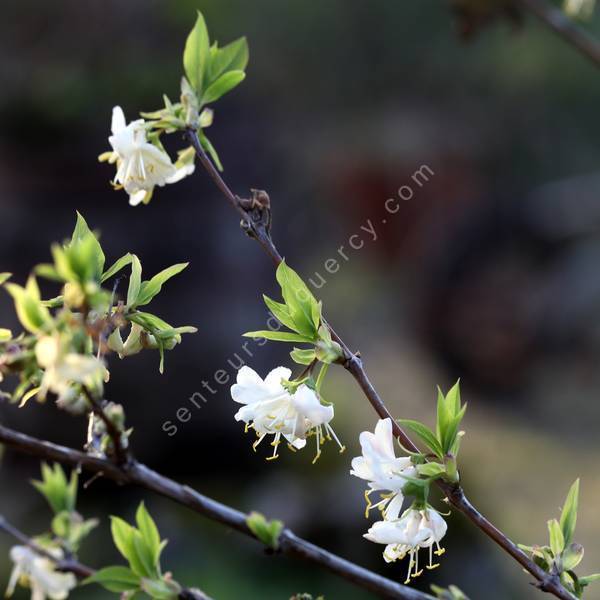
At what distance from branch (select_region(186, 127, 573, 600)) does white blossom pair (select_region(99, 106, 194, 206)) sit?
3 centimetres

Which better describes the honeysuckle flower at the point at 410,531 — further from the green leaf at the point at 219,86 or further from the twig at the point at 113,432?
the green leaf at the point at 219,86

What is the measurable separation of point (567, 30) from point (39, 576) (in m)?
0.91

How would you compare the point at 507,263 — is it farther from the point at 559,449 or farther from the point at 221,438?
the point at 221,438

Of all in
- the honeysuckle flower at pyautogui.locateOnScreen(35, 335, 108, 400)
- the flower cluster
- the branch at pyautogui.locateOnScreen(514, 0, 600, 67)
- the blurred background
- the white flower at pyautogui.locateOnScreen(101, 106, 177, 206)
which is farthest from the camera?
the blurred background

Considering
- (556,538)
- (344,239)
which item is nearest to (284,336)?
(556,538)

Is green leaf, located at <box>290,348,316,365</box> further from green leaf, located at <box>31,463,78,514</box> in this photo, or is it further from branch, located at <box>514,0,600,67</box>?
branch, located at <box>514,0,600,67</box>

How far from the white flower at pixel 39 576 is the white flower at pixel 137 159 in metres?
0.28

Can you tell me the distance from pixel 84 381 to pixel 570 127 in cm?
437

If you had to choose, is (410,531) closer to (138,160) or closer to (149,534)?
(149,534)

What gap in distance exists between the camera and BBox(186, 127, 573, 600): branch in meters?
0.48

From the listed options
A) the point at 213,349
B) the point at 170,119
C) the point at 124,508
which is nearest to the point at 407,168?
the point at 213,349

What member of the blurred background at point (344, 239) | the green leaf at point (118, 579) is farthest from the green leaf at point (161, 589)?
the blurred background at point (344, 239)

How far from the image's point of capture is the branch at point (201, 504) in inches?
16.1

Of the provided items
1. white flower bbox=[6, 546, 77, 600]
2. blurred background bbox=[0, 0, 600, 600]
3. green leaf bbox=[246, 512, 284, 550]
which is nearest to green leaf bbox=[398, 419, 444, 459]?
green leaf bbox=[246, 512, 284, 550]
